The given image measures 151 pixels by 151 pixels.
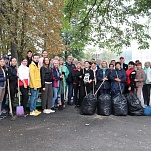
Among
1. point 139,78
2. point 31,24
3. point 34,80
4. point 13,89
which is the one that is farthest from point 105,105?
point 31,24

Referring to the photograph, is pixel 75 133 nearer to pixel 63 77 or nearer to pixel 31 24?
pixel 63 77

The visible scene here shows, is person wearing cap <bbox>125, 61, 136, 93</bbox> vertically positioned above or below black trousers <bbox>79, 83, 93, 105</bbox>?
above

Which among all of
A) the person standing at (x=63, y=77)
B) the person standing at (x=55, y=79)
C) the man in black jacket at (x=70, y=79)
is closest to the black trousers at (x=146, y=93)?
the man in black jacket at (x=70, y=79)

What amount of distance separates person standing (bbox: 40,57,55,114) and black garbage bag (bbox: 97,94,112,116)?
4.96 ft

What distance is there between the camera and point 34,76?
6.40 metres

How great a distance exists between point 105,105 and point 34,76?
228 cm

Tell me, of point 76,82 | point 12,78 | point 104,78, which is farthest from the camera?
point 76,82

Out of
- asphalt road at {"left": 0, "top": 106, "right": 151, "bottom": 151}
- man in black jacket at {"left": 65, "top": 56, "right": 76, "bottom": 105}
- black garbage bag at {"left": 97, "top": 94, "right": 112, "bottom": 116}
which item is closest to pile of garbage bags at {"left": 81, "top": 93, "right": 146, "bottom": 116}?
black garbage bag at {"left": 97, "top": 94, "right": 112, "bottom": 116}

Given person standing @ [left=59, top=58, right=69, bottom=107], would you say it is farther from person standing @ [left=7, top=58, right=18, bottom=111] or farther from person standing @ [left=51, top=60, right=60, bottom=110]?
person standing @ [left=7, top=58, right=18, bottom=111]

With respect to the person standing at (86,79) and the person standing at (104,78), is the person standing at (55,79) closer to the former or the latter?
the person standing at (86,79)

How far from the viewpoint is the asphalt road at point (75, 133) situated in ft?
13.4

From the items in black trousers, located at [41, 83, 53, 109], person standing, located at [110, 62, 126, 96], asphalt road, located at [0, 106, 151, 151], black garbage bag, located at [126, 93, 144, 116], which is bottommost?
asphalt road, located at [0, 106, 151, 151]

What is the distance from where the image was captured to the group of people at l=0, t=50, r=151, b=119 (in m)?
6.39

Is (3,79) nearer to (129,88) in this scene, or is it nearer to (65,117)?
(65,117)
